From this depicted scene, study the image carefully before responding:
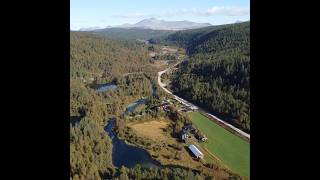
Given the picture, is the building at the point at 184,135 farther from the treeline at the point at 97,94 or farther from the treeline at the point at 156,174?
the treeline at the point at 156,174

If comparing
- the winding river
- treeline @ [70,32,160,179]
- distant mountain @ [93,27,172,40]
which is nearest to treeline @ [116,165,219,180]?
treeline @ [70,32,160,179]

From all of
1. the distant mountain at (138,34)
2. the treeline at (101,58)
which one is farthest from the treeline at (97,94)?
the distant mountain at (138,34)

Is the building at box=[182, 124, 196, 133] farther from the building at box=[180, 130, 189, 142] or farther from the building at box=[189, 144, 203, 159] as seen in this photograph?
the building at box=[189, 144, 203, 159]
